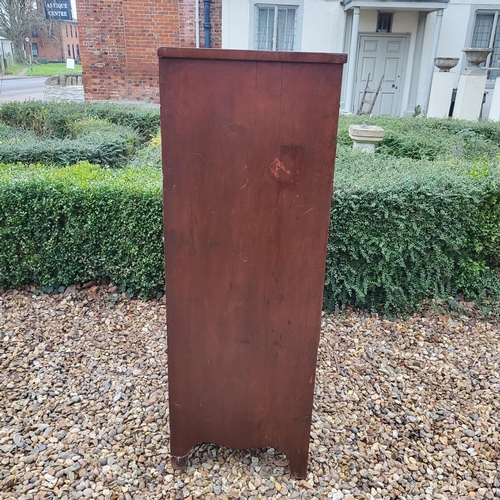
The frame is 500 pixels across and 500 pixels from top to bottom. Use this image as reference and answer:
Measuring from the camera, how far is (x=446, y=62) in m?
12.1

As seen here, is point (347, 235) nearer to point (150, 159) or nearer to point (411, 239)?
point (411, 239)

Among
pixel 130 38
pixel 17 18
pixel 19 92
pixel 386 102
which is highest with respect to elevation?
pixel 17 18

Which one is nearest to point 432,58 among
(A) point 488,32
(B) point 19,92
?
(A) point 488,32

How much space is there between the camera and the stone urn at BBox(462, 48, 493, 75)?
37.2 ft

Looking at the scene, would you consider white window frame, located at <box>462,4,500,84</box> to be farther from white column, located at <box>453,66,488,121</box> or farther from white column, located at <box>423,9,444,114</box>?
white column, located at <box>453,66,488,121</box>

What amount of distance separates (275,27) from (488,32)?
6.05 m

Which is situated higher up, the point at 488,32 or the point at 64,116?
the point at 488,32

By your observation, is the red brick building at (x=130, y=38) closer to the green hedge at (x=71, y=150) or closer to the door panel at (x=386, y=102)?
the door panel at (x=386, y=102)

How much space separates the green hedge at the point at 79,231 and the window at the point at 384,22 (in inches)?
471

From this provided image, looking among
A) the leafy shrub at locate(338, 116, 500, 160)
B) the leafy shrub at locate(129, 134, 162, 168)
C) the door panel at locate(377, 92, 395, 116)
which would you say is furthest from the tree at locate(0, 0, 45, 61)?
the leafy shrub at locate(129, 134, 162, 168)

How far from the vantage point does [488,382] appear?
2.99 metres

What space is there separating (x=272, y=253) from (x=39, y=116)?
320 inches

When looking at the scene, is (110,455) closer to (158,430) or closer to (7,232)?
(158,430)

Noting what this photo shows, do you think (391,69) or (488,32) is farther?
(391,69)
